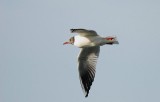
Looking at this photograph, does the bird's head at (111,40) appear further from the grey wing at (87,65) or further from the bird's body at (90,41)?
the grey wing at (87,65)

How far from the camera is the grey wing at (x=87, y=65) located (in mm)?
12266

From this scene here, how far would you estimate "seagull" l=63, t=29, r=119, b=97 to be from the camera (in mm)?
11727

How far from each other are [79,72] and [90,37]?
1272 millimetres

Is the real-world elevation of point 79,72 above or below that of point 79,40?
below

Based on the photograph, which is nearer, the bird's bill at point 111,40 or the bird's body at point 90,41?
the bird's body at point 90,41

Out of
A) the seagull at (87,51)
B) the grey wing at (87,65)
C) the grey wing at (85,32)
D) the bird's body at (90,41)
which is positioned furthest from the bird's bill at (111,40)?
the grey wing at (87,65)

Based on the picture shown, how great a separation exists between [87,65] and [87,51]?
0.40 m

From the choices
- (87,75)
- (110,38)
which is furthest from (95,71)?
(110,38)

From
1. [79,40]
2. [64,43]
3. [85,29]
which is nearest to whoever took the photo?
[85,29]

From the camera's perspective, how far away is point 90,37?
11.8 meters

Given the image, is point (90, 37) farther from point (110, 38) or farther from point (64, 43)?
point (64, 43)

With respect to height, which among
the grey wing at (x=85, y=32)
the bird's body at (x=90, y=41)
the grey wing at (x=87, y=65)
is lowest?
the grey wing at (x=87, y=65)

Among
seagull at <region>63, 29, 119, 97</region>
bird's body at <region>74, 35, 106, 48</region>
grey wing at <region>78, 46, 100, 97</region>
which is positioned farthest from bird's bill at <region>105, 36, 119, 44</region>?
grey wing at <region>78, 46, 100, 97</region>

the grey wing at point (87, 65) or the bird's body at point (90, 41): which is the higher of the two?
the bird's body at point (90, 41)
